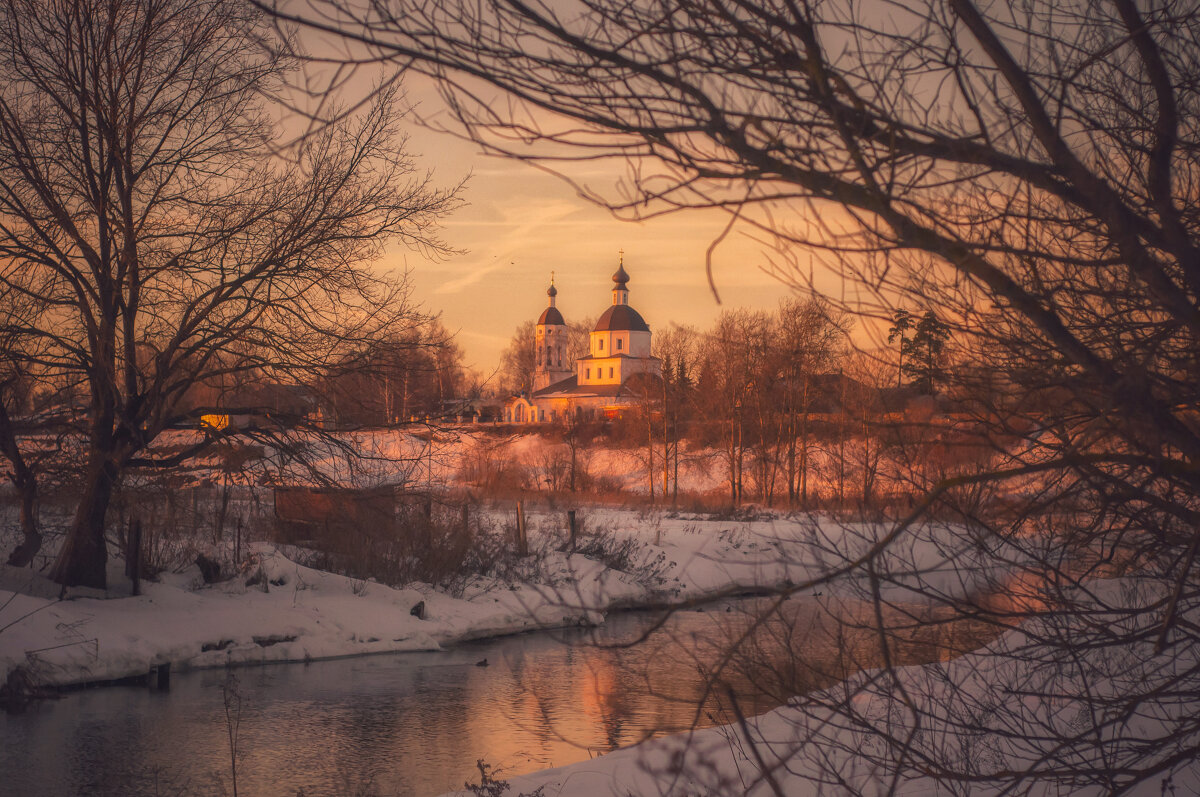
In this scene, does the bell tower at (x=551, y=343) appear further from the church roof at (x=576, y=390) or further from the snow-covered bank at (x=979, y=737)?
the snow-covered bank at (x=979, y=737)

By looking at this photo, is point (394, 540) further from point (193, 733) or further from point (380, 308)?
point (193, 733)

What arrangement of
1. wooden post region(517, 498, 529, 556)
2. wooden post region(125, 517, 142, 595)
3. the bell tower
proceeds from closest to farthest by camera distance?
wooden post region(125, 517, 142, 595) < wooden post region(517, 498, 529, 556) < the bell tower

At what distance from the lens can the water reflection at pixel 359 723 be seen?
32.0 feet

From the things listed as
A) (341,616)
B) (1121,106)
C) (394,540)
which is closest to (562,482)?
(394,540)

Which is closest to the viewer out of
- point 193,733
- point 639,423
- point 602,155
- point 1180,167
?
point 602,155

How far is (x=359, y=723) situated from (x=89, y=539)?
16.8 ft

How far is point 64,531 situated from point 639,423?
116 feet

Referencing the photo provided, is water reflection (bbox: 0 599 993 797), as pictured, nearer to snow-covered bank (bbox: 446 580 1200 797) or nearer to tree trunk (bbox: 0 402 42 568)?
snow-covered bank (bbox: 446 580 1200 797)

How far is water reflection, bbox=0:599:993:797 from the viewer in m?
9.76

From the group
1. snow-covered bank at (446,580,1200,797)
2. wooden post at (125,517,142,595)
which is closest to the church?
wooden post at (125,517,142,595)

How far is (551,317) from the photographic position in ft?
402

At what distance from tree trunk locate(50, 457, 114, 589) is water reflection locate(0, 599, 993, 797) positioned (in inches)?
79.5

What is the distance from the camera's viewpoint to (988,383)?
10.3 ft

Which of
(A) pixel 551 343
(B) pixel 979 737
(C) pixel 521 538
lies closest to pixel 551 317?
(A) pixel 551 343
